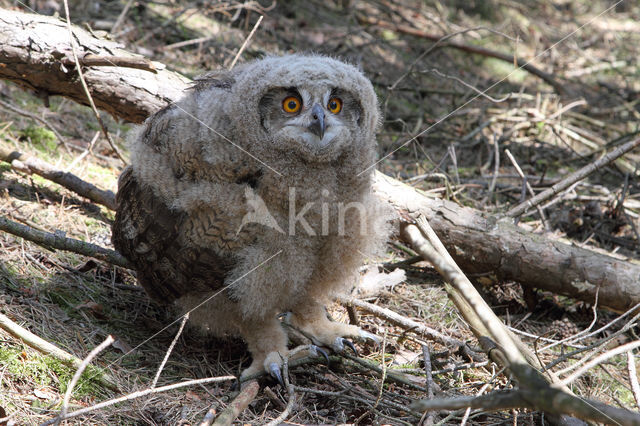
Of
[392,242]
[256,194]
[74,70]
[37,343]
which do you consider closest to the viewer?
[37,343]

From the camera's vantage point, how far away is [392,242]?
14.9 ft

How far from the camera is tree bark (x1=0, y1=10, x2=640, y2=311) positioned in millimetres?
4102

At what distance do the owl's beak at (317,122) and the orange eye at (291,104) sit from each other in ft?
0.38

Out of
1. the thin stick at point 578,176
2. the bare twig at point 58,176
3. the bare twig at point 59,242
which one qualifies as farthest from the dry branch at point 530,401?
the bare twig at point 58,176

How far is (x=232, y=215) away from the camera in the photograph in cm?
310

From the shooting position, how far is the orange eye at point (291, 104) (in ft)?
10.2

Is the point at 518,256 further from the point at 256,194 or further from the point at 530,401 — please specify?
the point at 530,401

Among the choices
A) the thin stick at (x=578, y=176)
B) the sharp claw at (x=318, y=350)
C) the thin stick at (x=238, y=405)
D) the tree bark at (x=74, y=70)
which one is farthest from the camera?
the thin stick at (x=578, y=176)

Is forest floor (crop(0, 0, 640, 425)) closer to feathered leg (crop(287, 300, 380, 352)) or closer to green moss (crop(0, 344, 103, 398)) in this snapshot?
green moss (crop(0, 344, 103, 398))

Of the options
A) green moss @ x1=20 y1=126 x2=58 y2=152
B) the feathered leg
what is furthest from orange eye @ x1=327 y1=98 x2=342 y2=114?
green moss @ x1=20 y1=126 x2=58 y2=152

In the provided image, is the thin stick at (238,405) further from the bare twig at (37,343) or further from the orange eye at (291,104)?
the orange eye at (291,104)

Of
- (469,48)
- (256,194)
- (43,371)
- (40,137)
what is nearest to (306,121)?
(256,194)

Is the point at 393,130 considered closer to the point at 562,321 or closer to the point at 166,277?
the point at 562,321

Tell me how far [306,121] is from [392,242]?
5.92ft
